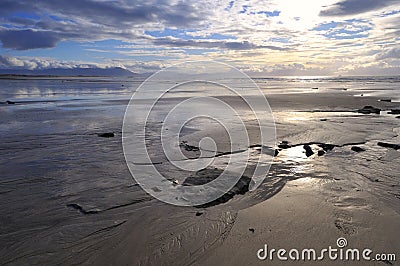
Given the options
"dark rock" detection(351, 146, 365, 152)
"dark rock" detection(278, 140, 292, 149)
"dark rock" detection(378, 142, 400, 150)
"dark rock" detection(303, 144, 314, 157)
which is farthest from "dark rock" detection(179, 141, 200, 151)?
"dark rock" detection(378, 142, 400, 150)

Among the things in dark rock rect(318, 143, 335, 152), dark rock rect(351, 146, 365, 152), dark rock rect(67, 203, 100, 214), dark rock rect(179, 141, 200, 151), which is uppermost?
dark rock rect(351, 146, 365, 152)

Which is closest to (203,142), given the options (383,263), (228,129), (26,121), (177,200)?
(228,129)

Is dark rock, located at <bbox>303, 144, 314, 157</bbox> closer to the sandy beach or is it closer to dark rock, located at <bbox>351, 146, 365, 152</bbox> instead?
the sandy beach

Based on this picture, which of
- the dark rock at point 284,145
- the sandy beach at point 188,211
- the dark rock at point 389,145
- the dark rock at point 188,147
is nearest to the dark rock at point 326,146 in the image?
the sandy beach at point 188,211

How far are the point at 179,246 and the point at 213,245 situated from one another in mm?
516

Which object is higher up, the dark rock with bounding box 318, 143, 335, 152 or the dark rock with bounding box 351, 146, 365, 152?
the dark rock with bounding box 351, 146, 365, 152

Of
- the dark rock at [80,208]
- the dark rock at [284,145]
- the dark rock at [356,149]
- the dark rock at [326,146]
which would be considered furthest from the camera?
the dark rock at [284,145]

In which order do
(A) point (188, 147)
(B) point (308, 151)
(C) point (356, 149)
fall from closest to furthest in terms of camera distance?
(B) point (308, 151) < (C) point (356, 149) < (A) point (188, 147)

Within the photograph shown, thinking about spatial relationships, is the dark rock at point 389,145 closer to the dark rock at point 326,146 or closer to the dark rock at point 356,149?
the dark rock at point 356,149

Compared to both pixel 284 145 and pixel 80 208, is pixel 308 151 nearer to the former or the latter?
pixel 284 145

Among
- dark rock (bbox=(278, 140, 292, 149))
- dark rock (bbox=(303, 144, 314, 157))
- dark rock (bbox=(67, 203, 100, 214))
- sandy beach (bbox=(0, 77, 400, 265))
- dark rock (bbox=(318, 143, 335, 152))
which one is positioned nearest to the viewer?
sandy beach (bbox=(0, 77, 400, 265))

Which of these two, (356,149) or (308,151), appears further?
(356,149)

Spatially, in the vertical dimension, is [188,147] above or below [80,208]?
above

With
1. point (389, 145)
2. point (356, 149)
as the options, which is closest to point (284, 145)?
point (356, 149)
